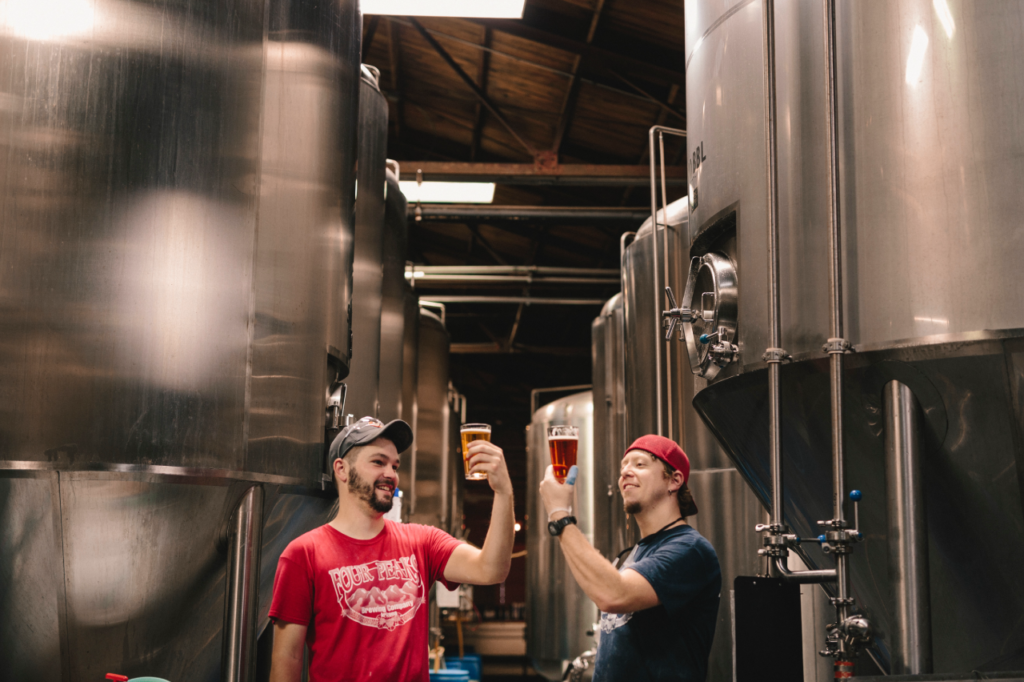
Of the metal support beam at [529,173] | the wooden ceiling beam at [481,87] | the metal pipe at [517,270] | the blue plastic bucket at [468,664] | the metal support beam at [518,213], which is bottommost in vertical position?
the blue plastic bucket at [468,664]

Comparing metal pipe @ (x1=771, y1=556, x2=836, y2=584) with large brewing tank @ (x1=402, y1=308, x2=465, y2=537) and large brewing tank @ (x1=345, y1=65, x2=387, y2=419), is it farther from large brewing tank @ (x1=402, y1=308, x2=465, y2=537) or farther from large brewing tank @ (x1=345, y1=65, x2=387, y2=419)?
large brewing tank @ (x1=402, y1=308, x2=465, y2=537)

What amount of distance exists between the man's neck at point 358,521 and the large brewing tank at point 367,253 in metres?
2.55

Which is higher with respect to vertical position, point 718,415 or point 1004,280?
point 1004,280

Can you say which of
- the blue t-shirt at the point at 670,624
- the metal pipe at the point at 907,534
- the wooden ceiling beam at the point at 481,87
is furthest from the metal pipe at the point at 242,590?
the wooden ceiling beam at the point at 481,87

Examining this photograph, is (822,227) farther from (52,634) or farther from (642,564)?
(52,634)

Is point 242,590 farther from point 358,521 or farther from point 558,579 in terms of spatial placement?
point 558,579

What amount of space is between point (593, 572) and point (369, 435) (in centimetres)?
83

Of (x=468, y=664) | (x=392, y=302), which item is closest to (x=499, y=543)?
(x=392, y=302)

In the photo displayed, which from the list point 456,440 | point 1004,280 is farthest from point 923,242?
point 456,440

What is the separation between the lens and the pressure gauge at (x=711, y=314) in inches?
137

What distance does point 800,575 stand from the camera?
287 centimetres

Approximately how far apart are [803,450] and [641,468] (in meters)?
0.55

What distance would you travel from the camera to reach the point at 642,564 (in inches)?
117

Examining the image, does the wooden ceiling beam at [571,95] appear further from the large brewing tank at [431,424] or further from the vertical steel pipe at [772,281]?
the vertical steel pipe at [772,281]
